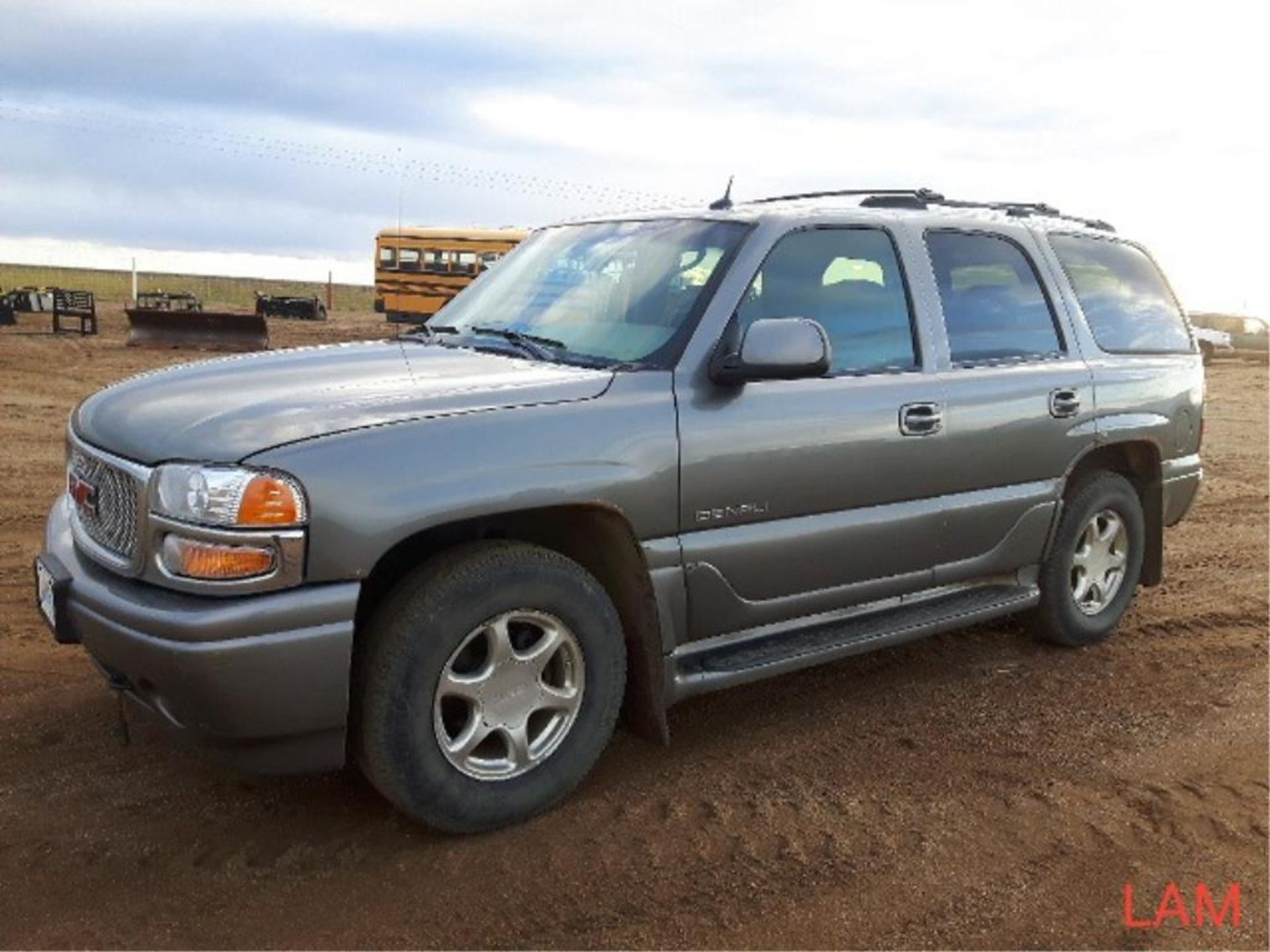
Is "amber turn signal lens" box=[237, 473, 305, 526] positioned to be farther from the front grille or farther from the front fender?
the front grille

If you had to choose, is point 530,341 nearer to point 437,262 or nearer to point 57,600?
point 57,600

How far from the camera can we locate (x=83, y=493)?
11.8 feet

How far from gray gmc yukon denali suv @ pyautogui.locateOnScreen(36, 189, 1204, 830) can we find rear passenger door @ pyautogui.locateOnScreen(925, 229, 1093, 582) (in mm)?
14

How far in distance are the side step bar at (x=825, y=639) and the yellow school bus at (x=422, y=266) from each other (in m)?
30.8

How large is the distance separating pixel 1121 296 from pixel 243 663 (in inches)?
175

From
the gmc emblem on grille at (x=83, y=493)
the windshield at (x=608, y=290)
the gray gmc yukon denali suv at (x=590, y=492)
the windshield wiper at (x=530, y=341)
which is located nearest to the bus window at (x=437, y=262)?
the gray gmc yukon denali suv at (x=590, y=492)

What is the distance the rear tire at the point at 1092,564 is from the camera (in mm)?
5262

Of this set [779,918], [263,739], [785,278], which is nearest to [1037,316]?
[785,278]

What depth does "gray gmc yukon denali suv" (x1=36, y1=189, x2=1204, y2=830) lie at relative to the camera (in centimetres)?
306

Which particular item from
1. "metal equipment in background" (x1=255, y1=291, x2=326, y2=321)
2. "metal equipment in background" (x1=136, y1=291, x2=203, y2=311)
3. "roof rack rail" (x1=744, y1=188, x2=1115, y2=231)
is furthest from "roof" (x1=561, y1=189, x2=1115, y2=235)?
"metal equipment in background" (x1=255, y1=291, x2=326, y2=321)

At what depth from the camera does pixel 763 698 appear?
185 inches

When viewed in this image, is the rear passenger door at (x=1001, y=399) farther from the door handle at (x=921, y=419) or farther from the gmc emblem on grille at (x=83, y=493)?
the gmc emblem on grille at (x=83, y=493)

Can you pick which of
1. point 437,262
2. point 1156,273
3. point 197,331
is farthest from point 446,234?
point 1156,273

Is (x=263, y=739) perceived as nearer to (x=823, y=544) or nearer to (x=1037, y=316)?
(x=823, y=544)
